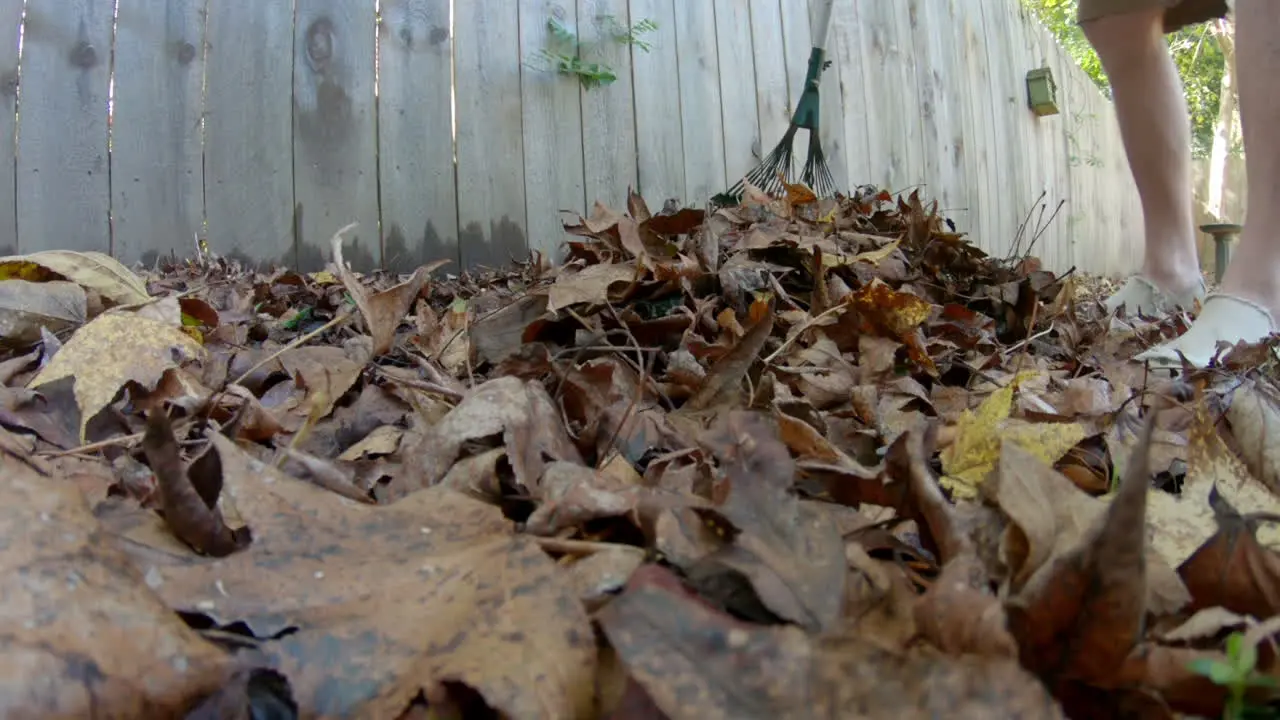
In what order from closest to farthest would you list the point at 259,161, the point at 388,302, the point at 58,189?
1. the point at 388,302
2. the point at 58,189
3. the point at 259,161

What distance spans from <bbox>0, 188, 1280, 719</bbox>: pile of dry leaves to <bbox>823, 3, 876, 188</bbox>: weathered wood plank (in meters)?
3.26

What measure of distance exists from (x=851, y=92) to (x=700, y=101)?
110 centimetres

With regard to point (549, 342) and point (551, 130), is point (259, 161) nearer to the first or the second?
point (551, 130)

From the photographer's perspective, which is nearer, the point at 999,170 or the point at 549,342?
the point at 549,342

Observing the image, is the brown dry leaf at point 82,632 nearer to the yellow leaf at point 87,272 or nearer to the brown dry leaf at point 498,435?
the brown dry leaf at point 498,435

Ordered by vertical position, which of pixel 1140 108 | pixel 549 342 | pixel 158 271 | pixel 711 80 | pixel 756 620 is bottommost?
pixel 756 620

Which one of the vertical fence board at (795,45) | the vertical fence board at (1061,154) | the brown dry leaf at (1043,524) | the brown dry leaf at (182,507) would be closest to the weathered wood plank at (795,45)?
the vertical fence board at (795,45)

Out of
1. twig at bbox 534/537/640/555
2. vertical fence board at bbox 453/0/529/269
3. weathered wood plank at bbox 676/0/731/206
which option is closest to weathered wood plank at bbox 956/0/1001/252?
weathered wood plank at bbox 676/0/731/206

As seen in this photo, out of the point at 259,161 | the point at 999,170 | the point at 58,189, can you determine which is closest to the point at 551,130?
the point at 259,161

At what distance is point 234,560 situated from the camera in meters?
0.48

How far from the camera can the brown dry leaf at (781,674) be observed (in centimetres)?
35

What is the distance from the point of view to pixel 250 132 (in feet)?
8.98

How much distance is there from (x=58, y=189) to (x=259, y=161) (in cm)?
62

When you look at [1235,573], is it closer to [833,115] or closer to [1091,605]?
[1091,605]
